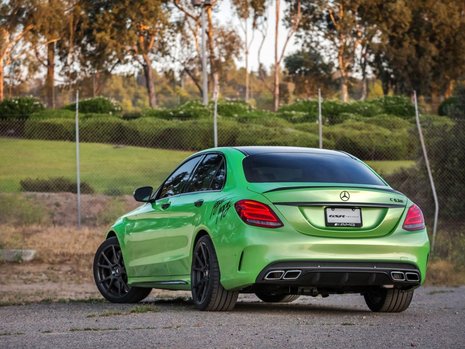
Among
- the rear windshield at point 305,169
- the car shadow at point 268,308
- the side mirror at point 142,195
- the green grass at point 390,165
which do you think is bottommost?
the car shadow at point 268,308

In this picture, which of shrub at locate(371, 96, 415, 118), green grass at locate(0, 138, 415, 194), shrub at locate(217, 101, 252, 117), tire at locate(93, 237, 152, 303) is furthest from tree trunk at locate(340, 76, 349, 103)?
tire at locate(93, 237, 152, 303)

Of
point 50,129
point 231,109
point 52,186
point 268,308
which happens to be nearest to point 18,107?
point 231,109

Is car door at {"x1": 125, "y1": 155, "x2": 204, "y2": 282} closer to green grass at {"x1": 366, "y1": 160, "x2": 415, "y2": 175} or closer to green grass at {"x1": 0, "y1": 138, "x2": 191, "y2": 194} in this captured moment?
green grass at {"x1": 0, "y1": 138, "x2": 191, "y2": 194}

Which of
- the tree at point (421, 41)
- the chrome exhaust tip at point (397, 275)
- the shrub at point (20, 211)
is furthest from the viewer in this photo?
the tree at point (421, 41)

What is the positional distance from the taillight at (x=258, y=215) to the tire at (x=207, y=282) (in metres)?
0.53

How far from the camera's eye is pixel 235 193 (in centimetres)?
959

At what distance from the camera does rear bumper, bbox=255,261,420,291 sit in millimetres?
9227

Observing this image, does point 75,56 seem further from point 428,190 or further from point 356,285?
point 356,285

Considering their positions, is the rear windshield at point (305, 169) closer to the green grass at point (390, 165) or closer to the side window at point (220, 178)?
the side window at point (220, 178)

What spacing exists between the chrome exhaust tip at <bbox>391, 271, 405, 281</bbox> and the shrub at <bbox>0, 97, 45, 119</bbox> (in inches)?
1079

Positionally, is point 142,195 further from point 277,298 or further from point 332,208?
point 332,208

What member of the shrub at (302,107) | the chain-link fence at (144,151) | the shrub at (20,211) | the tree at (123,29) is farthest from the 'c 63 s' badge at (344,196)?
the tree at (123,29)

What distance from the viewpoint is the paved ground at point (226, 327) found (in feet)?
25.4

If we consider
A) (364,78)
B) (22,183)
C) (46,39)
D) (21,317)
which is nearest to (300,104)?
(46,39)
